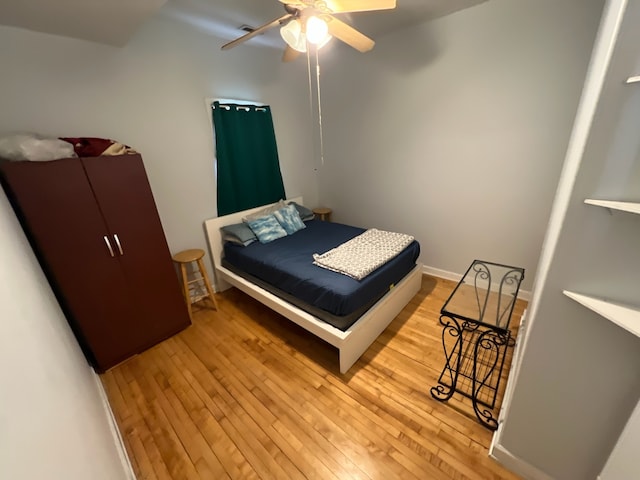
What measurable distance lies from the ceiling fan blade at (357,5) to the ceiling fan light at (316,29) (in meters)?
0.09

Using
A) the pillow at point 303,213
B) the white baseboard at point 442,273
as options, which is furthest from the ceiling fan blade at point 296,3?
the white baseboard at point 442,273

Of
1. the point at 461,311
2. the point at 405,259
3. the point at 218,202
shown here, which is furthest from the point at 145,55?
the point at 461,311

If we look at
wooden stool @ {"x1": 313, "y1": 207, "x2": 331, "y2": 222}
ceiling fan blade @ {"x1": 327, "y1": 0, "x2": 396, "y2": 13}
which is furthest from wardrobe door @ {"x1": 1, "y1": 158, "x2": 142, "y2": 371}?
wooden stool @ {"x1": 313, "y1": 207, "x2": 331, "y2": 222}

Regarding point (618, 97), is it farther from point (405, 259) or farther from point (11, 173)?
point (11, 173)

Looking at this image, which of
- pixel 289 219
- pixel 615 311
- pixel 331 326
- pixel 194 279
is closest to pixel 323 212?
pixel 289 219

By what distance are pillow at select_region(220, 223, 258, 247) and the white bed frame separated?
0.09 metres

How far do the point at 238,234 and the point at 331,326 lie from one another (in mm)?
1491

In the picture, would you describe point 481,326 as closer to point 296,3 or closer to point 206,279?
point 296,3

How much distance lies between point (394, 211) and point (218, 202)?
2196 mm

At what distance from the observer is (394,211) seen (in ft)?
11.0

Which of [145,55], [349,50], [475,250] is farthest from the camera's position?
[349,50]

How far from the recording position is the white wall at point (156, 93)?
1808 mm

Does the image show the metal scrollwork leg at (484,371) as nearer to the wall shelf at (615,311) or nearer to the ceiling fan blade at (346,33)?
the wall shelf at (615,311)

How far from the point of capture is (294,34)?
162 cm
